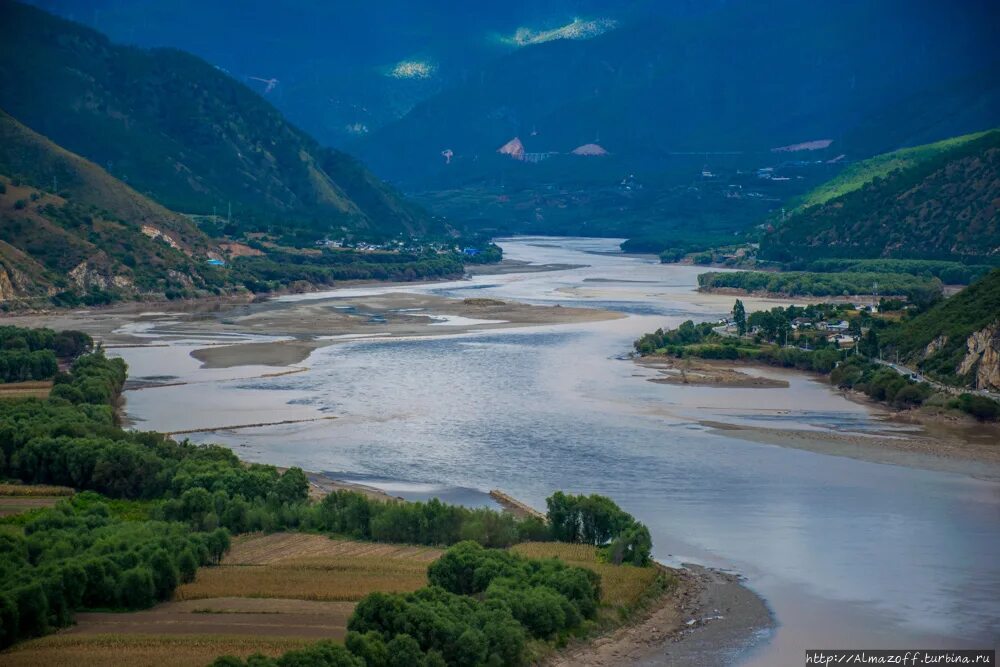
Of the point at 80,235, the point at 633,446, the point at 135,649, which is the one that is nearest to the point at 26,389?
the point at 633,446

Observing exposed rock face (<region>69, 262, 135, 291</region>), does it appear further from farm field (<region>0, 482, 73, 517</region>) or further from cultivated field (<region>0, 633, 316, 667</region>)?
cultivated field (<region>0, 633, 316, 667</region>)

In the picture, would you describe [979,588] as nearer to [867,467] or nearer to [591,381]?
[867,467]

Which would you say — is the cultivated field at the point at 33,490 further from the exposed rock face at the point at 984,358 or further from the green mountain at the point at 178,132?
the green mountain at the point at 178,132

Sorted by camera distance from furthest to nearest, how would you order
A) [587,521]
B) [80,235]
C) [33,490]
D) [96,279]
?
1. [80,235]
2. [96,279]
3. [33,490]
4. [587,521]

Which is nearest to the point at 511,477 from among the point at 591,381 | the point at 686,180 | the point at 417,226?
the point at 591,381

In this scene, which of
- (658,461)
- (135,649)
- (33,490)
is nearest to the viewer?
(135,649)

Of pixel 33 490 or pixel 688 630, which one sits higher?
pixel 33 490

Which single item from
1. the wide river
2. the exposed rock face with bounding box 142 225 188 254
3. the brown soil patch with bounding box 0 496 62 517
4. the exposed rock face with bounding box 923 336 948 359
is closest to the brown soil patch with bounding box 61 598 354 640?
the wide river

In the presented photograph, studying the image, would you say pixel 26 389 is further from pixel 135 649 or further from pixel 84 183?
pixel 84 183
